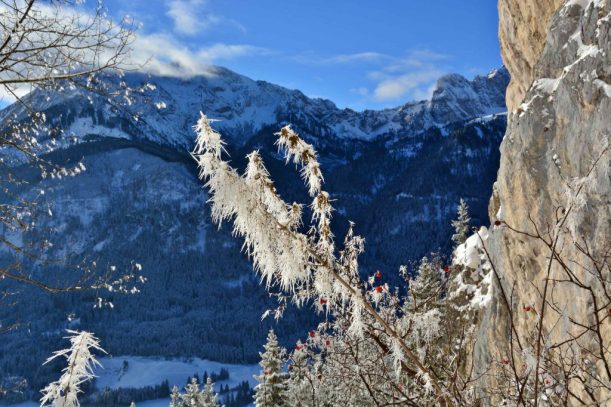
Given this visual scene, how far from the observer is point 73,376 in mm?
1152

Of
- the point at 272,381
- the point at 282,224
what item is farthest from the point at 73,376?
the point at 272,381

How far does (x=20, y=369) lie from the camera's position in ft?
470

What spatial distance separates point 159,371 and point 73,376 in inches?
6461

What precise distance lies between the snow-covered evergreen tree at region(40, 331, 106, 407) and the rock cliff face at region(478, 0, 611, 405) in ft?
14.3

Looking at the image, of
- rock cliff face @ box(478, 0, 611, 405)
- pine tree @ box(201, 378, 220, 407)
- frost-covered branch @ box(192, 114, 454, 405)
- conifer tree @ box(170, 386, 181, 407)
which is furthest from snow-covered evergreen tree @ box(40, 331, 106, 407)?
conifer tree @ box(170, 386, 181, 407)

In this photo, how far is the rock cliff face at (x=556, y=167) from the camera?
20.1 feet

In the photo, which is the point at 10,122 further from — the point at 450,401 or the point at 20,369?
the point at 20,369

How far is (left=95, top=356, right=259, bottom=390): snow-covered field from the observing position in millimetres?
142125

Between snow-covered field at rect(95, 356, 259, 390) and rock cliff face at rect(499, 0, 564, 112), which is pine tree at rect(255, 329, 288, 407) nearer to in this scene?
rock cliff face at rect(499, 0, 564, 112)

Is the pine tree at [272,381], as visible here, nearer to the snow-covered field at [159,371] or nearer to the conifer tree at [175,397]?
the conifer tree at [175,397]

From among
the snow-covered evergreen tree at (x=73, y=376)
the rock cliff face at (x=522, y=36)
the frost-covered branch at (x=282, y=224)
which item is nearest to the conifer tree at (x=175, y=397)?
the rock cliff face at (x=522, y=36)

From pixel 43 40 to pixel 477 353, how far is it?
12.9 m

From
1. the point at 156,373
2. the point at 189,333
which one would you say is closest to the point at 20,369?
the point at 156,373

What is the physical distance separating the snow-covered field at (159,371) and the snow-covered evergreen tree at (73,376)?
477 feet
